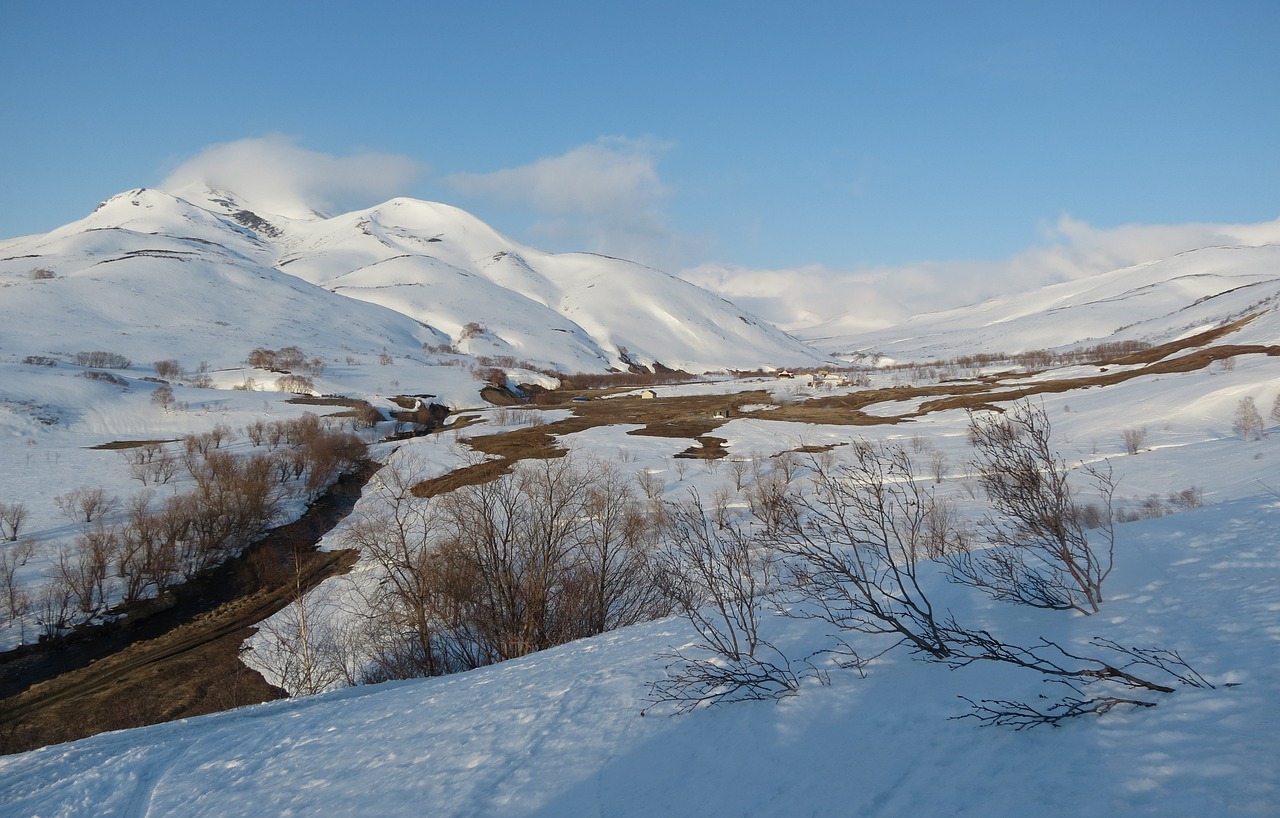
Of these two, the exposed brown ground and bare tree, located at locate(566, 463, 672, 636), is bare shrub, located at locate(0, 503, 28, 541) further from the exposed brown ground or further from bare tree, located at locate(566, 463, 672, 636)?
bare tree, located at locate(566, 463, 672, 636)

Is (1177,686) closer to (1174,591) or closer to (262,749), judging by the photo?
(1174,591)

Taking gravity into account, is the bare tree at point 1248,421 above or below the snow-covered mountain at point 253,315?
below

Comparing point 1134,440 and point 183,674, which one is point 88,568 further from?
point 1134,440

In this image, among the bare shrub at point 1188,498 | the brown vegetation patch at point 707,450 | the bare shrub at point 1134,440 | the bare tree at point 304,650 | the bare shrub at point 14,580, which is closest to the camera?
the bare tree at point 304,650

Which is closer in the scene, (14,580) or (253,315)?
(14,580)

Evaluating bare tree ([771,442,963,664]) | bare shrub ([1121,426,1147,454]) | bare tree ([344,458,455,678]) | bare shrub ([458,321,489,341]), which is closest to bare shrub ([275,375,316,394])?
bare tree ([344,458,455,678])

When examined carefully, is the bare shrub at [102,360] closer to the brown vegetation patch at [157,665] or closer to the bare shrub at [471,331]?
the brown vegetation patch at [157,665]

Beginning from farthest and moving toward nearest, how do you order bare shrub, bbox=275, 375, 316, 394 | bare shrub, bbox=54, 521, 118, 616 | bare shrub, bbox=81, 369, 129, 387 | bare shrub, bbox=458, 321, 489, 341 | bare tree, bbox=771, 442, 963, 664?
bare shrub, bbox=458, 321, 489, 341 < bare shrub, bbox=275, 375, 316, 394 < bare shrub, bbox=81, 369, 129, 387 < bare shrub, bbox=54, 521, 118, 616 < bare tree, bbox=771, 442, 963, 664

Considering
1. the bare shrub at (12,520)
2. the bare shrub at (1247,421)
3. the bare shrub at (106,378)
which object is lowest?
the bare shrub at (12,520)

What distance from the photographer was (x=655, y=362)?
179375mm

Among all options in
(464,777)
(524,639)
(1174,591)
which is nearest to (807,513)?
(524,639)

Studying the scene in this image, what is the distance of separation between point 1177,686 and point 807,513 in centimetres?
2524

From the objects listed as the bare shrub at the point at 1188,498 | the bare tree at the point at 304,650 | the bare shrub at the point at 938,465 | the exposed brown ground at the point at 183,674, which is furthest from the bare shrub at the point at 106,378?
the bare shrub at the point at 1188,498

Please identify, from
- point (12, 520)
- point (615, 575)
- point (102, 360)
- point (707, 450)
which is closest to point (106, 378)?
point (102, 360)
